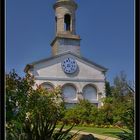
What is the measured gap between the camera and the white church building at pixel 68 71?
8.04 feet

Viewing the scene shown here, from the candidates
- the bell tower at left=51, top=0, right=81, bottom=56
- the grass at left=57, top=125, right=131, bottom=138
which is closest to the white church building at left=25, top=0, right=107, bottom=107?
the bell tower at left=51, top=0, right=81, bottom=56

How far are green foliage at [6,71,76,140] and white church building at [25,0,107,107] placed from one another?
0.31ft

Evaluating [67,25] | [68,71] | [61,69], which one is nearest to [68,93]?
[68,71]

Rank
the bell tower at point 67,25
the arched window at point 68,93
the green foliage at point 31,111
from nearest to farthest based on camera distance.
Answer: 1. the green foliage at point 31,111
2. the bell tower at point 67,25
3. the arched window at point 68,93

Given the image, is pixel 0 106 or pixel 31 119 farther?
pixel 31 119

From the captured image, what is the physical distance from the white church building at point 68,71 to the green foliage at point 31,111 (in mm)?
94

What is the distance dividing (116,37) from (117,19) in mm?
133

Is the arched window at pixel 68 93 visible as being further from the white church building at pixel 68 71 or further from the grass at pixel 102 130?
the grass at pixel 102 130

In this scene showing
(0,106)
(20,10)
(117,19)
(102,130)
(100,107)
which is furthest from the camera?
(100,107)

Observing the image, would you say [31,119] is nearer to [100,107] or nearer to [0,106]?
[100,107]

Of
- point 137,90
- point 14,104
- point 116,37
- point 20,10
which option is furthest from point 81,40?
point 137,90

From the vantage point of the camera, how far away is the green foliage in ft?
7.00

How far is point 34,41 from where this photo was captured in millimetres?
2344

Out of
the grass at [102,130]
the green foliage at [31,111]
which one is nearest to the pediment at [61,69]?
the green foliage at [31,111]
